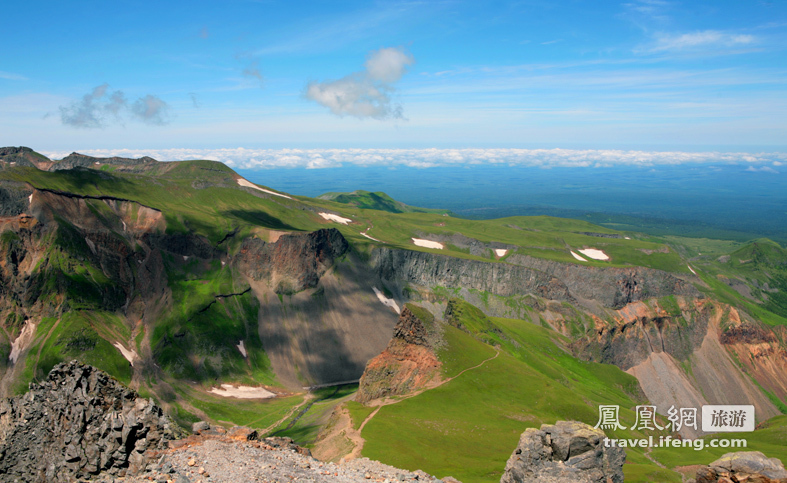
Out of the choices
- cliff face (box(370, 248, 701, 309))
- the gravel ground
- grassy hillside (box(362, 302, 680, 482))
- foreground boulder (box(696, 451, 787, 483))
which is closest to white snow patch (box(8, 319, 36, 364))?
grassy hillside (box(362, 302, 680, 482))

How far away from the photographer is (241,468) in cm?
2645

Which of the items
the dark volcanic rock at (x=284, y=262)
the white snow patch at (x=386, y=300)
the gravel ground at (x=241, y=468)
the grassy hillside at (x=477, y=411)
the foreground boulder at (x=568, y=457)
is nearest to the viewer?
the gravel ground at (x=241, y=468)

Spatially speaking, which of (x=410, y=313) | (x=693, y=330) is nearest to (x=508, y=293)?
(x=693, y=330)

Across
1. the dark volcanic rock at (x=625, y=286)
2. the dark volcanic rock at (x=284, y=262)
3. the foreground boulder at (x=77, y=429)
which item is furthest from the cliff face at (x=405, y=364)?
the dark volcanic rock at (x=625, y=286)

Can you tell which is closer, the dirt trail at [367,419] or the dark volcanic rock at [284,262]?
the dirt trail at [367,419]

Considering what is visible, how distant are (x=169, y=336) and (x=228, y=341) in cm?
1912

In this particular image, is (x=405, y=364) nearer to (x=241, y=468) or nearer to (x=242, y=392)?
(x=241, y=468)

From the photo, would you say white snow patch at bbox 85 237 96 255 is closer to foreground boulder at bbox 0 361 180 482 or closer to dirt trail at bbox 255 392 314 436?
dirt trail at bbox 255 392 314 436

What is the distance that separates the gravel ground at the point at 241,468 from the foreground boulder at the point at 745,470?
1735 cm

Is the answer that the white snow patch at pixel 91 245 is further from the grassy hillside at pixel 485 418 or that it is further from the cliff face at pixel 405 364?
the grassy hillside at pixel 485 418

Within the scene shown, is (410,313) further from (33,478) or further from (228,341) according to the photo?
(228,341)

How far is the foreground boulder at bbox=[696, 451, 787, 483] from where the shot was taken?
22.9m

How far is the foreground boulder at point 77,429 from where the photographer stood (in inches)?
1208

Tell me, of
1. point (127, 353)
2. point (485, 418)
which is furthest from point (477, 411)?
point (127, 353)
